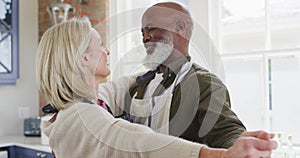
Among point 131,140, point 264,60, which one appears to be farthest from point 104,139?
point 264,60

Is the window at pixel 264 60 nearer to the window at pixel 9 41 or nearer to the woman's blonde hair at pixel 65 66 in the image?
the woman's blonde hair at pixel 65 66

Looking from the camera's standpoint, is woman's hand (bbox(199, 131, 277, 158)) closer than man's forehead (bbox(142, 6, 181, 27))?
Yes

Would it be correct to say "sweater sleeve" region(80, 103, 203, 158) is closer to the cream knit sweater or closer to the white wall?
the cream knit sweater

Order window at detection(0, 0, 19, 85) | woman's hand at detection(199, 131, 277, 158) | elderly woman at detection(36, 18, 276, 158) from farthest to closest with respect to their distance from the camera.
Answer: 1. window at detection(0, 0, 19, 85)
2. elderly woman at detection(36, 18, 276, 158)
3. woman's hand at detection(199, 131, 277, 158)

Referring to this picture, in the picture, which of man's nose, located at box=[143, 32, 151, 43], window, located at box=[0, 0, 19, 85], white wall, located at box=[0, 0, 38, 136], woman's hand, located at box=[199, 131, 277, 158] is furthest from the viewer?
white wall, located at box=[0, 0, 38, 136]

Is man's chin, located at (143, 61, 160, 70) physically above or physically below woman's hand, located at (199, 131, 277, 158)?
above

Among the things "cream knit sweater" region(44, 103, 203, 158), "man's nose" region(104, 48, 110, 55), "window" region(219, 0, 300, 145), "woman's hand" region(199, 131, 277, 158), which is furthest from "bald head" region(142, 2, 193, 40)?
"window" region(219, 0, 300, 145)

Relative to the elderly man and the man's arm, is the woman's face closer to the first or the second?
the elderly man

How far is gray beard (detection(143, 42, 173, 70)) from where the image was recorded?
838mm

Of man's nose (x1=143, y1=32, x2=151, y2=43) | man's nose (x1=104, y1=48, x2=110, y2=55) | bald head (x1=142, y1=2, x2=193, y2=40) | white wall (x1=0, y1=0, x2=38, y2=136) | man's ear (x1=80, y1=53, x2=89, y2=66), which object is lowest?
white wall (x1=0, y1=0, x2=38, y2=136)

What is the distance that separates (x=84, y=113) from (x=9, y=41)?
8.14ft

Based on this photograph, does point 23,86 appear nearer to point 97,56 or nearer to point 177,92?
point 97,56

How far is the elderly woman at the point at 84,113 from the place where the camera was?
633 mm

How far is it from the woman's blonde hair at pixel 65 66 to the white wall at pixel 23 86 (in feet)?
7.65
